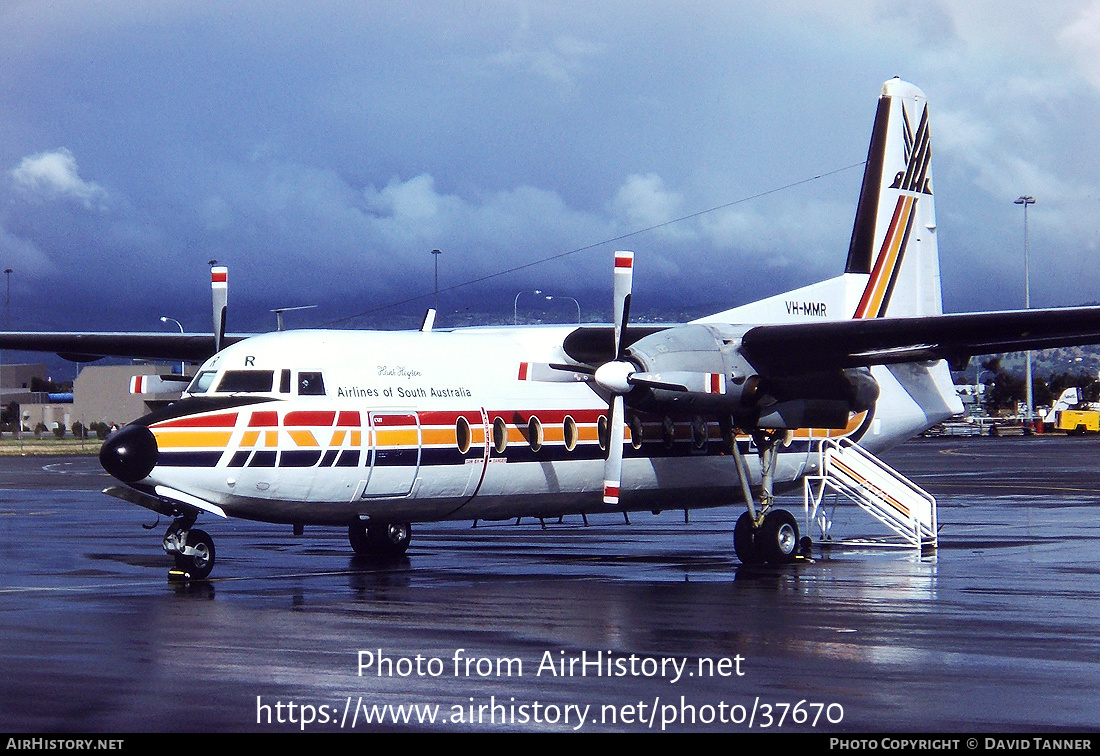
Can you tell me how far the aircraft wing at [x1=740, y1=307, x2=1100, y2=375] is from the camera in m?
19.0

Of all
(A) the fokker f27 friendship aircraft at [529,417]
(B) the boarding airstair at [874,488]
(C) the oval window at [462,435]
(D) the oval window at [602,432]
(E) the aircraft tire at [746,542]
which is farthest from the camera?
(B) the boarding airstair at [874,488]

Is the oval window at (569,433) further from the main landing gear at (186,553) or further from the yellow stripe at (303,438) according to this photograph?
the main landing gear at (186,553)

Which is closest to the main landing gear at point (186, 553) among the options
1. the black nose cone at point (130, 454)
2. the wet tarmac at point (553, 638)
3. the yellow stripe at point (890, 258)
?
the wet tarmac at point (553, 638)

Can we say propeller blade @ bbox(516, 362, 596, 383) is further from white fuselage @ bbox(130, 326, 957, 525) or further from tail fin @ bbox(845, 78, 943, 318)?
tail fin @ bbox(845, 78, 943, 318)

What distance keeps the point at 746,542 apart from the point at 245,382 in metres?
8.16

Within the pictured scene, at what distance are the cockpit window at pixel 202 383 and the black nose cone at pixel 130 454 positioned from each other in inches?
56.1

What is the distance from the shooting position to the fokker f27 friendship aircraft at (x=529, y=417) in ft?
55.9

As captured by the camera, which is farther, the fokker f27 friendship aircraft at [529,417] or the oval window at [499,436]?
the oval window at [499,436]

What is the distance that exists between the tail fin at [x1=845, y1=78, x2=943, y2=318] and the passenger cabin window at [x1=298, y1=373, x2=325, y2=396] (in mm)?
11502

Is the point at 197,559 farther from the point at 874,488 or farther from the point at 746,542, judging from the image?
the point at 874,488

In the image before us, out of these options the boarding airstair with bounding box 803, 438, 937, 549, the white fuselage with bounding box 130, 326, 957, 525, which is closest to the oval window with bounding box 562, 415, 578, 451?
the white fuselage with bounding box 130, 326, 957, 525

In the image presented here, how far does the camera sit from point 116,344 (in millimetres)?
26328

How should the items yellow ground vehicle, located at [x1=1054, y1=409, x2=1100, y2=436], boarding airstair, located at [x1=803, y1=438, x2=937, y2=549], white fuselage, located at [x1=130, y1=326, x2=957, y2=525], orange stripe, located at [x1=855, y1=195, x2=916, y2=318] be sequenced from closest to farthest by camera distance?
white fuselage, located at [x1=130, y1=326, x2=957, y2=525]
boarding airstair, located at [x1=803, y1=438, x2=937, y2=549]
orange stripe, located at [x1=855, y1=195, x2=916, y2=318]
yellow ground vehicle, located at [x1=1054, y1=409, x2=1100, y2=436]

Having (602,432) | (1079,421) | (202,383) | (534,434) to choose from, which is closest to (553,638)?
(534,434)
